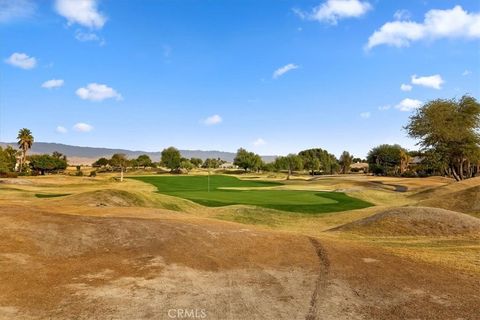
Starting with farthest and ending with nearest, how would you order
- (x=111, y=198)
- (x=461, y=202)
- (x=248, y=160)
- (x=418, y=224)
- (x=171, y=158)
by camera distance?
(x=171, y=158) → (x=248, y=160) → (x=461, y=202) → (x=111, y=198) → (x=418, y=224)

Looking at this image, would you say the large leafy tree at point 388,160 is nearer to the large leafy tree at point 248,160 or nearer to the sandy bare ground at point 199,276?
the large leafy tree at point 248,160

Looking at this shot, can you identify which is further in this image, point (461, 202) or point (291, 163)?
point (291, 163)

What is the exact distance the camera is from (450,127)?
260ft

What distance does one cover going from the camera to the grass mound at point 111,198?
38972mm

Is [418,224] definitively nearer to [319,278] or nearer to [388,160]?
[319,278]

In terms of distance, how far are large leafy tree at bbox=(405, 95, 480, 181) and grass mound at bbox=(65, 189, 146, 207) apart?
201 feet

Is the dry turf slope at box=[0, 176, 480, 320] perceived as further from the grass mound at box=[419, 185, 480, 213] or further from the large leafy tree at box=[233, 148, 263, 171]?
the large leafy tree at box=[233, 148, 263, 171]

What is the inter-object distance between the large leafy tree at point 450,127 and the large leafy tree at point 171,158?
12449cm

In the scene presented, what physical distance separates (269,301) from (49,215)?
14069 mm

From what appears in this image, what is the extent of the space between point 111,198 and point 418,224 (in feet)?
93.0

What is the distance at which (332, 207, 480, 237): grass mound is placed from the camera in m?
30.2

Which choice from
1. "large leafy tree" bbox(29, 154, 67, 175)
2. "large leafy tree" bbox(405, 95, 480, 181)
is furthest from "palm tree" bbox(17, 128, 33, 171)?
"large leafy tree" bbox(405, 95, 480, 181)

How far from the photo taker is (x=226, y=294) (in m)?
13.7

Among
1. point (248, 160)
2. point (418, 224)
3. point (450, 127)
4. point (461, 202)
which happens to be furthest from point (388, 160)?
point (418, 224)
